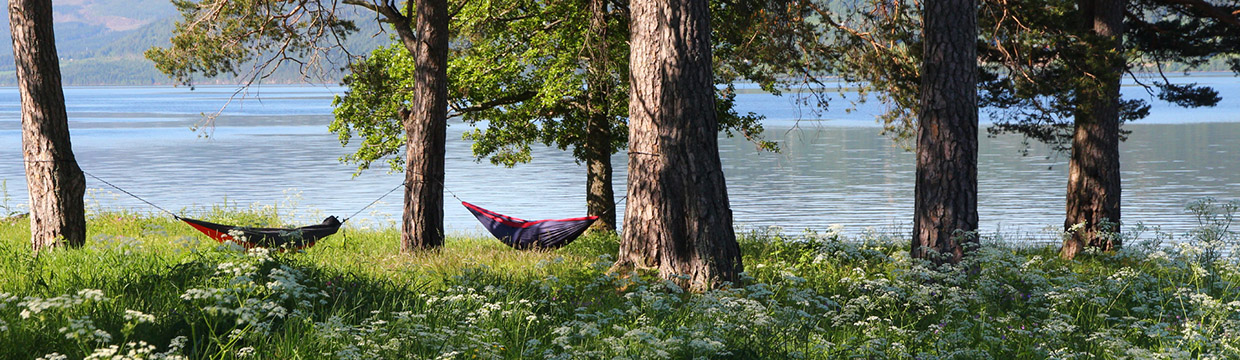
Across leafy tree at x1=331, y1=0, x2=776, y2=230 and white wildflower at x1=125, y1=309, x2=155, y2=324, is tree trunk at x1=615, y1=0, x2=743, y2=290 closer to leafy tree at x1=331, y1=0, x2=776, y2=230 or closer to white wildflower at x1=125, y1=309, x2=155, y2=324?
white wildflower at x1=125, y1=309, x2=155, y2=324

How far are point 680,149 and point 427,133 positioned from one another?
312cm

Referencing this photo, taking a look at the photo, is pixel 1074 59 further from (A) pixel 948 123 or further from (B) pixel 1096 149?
(A) pixel 948 123

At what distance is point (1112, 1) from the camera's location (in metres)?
10.3

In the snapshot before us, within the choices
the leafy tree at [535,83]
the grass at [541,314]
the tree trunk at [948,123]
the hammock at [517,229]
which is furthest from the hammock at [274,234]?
the tree trunk at [948,123]

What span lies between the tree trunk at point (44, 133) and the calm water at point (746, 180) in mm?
2775

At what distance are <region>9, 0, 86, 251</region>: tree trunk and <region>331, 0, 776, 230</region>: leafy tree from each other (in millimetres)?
4423

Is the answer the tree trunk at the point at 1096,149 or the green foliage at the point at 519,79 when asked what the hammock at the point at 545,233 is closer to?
the green foliage at the point at 519,79

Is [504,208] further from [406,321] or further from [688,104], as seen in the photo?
[406,321]

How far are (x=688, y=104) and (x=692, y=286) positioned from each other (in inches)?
51.3

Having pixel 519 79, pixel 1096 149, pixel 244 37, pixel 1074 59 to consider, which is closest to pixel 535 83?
pixel 519 79

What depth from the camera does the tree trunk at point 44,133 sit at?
23.5 feet

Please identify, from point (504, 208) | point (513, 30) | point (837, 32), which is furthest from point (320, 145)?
point (837, 32)

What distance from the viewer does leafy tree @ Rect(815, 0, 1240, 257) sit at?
9820mm

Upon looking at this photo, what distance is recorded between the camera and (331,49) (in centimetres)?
1034
